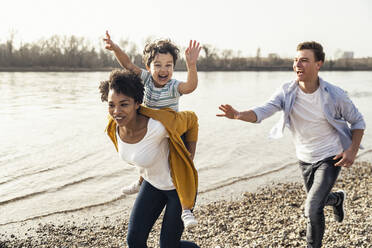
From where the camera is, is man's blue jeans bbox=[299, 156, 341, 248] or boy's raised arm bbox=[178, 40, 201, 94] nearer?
boy's raised arm bbox=[178, 40, 201, 94]

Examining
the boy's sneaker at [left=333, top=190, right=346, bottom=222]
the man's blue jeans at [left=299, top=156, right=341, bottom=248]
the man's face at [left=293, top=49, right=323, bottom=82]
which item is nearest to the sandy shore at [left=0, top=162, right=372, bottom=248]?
the boy's sneaker at [left=333, top=190, right=346, bottom=222]

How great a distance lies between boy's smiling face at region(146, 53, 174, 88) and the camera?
140 inches

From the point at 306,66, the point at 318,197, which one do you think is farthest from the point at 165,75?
the point at 318,197

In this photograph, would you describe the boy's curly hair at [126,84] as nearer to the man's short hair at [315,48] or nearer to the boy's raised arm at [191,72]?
the boy's raised arm at [191,72]

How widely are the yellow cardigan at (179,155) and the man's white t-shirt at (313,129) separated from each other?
1.66m

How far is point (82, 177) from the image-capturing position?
983 centimetres

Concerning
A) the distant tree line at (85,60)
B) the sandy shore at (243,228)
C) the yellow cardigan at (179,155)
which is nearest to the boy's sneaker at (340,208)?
the sandy shore at (243,228)

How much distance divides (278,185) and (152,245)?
4.44 m

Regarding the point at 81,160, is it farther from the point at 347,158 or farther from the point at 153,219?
the point at 347,158

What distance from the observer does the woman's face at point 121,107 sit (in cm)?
327

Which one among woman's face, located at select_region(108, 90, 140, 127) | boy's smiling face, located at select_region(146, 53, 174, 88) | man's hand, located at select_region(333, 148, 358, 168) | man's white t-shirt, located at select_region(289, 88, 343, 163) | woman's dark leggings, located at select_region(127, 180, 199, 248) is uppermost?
boy's smiling face, located at select_region(146, 53, 174, 88)

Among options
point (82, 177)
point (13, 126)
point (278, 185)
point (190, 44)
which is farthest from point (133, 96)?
point (13, 126)

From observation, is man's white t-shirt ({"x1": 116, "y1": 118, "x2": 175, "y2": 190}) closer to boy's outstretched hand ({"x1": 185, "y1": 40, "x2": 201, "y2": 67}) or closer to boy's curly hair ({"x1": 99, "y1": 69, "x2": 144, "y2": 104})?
boy's curly hair ({"x1": 99, "y1": 69, "x2": 144, "y2": 104})

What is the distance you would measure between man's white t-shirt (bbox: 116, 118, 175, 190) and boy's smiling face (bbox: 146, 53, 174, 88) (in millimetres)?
465
